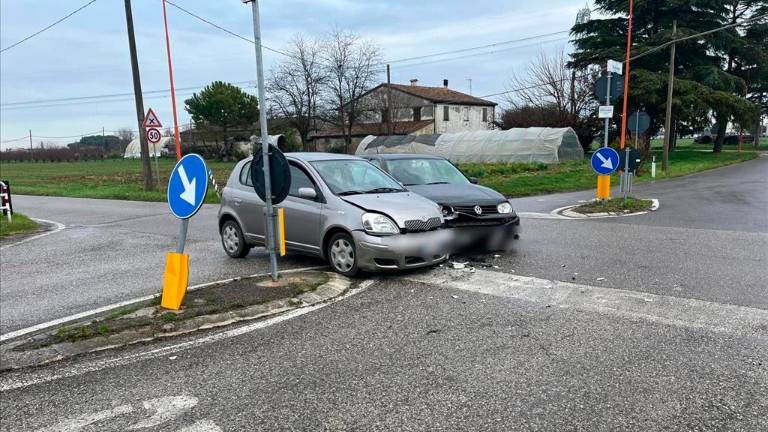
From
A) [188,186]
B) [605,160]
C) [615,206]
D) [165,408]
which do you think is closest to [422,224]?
[188,186]

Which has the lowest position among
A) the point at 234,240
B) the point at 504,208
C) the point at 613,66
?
the point at 234,240

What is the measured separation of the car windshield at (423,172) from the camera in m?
9.60

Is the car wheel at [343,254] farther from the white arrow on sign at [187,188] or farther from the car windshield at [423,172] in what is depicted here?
the car windshield at [423,172]

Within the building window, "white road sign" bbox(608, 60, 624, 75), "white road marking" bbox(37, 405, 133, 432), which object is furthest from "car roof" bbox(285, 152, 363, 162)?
the building window

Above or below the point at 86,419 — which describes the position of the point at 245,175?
above

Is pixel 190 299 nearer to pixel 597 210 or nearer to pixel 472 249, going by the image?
pixel 472 249

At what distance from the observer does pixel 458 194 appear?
8.61m

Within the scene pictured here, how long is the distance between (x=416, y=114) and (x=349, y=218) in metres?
56.3

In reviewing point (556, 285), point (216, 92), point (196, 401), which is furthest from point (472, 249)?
point (216, 92)

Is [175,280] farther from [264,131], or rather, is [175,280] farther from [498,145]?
[498,145]

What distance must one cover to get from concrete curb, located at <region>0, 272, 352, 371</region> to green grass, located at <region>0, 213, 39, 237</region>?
9717 millimetres

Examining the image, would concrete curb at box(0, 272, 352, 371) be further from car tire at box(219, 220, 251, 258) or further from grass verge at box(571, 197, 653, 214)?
grass verge at box(571, 197, 653, 214)

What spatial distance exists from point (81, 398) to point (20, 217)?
1369 centimetres

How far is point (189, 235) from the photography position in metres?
11.5
